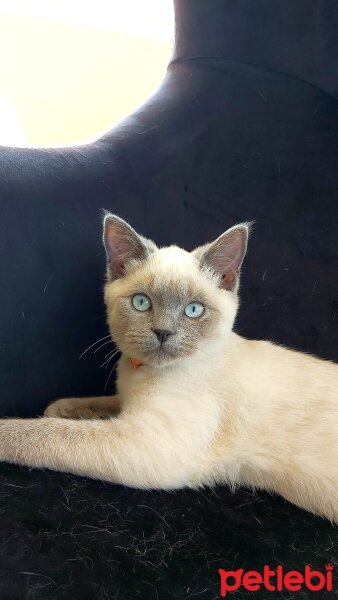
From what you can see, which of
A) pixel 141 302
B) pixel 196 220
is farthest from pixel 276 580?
pixel 196 220

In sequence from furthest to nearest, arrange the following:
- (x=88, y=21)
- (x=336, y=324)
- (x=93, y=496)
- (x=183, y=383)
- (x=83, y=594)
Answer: (x=88, y=21) < (x=336, y=324) < (x=183, y=383) < (x=93, y=496) < (x=83, y=594)

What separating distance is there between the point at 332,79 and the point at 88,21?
1.24 metres

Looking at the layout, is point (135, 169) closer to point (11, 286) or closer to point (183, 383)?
point (11, 286)

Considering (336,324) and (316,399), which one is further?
(336,324)

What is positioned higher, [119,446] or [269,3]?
[269,3]

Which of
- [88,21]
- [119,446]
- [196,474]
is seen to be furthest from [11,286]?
[88,21]

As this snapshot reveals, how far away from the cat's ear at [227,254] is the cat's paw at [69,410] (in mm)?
437

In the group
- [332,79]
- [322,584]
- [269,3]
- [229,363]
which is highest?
[269,3]

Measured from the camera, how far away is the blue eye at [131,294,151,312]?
1190 mm

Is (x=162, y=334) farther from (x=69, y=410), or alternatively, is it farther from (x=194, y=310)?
(x=69, y=410)

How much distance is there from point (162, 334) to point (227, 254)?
9.8 inches

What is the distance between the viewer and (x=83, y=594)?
2.71ft

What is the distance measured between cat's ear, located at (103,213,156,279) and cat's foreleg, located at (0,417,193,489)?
365mm

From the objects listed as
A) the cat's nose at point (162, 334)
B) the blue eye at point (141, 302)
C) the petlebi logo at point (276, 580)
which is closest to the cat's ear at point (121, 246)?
the blue eye at point (141, 302)
